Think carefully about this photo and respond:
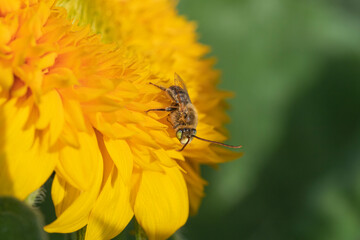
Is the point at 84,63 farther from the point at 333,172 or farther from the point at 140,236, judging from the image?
the point at 333,172

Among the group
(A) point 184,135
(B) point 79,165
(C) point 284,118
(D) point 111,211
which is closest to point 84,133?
(B) point 79,165

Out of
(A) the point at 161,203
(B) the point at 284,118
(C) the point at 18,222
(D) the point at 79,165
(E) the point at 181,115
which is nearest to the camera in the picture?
(C) the point at 18,222

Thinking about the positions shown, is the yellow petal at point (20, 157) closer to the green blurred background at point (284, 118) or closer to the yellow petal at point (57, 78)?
the yellow petal at point (57, 78)

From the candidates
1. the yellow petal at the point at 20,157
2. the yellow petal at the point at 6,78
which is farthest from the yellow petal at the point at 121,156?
the yellow petal at the point at 6,78

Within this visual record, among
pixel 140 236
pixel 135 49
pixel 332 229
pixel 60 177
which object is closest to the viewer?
pixel 60 177

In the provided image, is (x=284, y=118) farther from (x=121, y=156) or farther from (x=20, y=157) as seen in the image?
(x=20, y=157)

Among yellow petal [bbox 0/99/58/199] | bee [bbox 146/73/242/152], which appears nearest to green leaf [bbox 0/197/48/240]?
yellow petal [bbox 0/99/58/199]

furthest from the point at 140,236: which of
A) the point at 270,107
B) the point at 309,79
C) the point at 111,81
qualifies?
the point at 309,79
